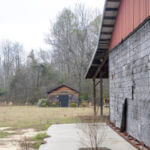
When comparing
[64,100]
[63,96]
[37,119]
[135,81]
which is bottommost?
[37,119]

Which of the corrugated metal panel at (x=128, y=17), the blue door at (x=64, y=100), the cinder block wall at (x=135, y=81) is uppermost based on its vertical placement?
the corrugated metal panel at (x=128, y=17)

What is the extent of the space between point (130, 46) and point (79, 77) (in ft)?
93.5

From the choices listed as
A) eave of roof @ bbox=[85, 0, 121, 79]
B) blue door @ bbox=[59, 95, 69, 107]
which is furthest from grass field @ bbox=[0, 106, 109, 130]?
blue door @ bbox=[59, 95, 69, 107]

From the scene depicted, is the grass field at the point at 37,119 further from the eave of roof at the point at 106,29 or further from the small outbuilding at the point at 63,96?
the small outbuilding at the point at 63,96

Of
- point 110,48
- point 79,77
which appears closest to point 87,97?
point 79,77

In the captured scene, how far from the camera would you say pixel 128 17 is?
8078 millimetres

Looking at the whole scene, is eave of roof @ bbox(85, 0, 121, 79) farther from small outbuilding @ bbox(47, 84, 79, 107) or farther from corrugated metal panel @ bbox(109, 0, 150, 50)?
small outbuilding @ bbox(47, 84, 79, 107)

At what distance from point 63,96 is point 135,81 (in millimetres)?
24463

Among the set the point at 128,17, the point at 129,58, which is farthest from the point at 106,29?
the point at 129,58

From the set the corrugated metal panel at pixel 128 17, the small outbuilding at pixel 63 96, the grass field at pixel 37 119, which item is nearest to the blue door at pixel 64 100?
the small outbuilding at pixel 63 96

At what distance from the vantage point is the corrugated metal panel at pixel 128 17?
6504 mm

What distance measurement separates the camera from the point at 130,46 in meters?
7.94

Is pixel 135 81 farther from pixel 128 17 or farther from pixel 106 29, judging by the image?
pixel 106 29

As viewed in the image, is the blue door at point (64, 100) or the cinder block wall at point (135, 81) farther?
the blue door at point (64, 100)
